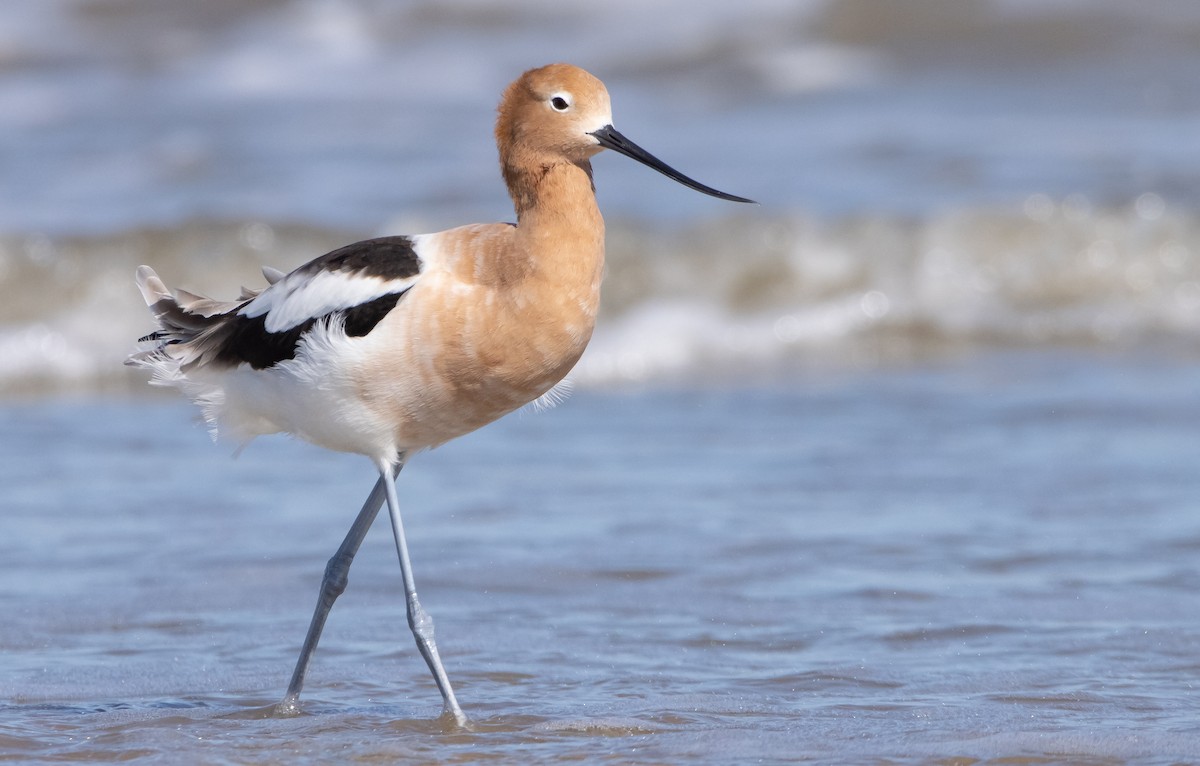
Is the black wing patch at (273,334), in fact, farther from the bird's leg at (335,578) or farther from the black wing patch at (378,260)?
the bird's leg at (335,578)

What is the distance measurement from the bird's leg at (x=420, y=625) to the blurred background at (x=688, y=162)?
556 cm

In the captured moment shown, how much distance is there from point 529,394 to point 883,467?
10.9ft

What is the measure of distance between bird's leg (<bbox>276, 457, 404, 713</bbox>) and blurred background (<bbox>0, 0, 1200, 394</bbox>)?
17.3 feet

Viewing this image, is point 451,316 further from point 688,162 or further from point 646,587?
point 688,162

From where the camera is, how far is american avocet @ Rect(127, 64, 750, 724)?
15.5 feet

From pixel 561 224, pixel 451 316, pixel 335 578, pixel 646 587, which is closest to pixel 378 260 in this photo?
pixel 451 316

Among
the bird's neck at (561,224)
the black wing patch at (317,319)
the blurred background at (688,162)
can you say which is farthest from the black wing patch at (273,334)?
the blurred background at (688,162)

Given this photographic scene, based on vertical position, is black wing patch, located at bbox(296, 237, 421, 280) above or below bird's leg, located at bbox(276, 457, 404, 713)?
above

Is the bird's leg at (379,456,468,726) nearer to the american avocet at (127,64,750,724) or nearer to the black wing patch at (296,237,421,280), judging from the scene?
the american avocet at (127,64,750,724)

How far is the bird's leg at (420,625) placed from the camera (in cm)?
479

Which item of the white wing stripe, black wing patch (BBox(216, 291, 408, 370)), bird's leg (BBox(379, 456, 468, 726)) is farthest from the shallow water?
the white wing stripe

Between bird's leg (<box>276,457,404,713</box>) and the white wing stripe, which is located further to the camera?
bird's leg (<box>276,457,404,713</box>)

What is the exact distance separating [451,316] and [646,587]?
6.09 ft

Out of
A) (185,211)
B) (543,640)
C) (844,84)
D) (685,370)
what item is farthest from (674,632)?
(844,84)
